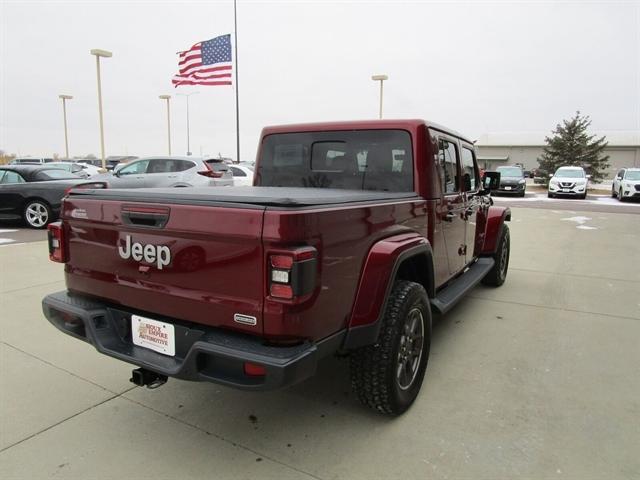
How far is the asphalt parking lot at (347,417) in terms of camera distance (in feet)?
7.86

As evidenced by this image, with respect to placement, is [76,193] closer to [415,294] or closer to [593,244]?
[415,294]

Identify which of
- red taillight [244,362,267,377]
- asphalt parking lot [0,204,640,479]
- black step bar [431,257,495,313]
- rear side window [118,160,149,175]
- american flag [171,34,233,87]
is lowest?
asphalt parking lot [0,204,640,479]

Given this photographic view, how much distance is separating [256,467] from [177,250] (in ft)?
3.83

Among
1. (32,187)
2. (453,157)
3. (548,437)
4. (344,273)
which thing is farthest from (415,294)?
(32,187)

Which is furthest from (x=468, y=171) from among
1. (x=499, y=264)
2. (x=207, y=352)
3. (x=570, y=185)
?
(x=570, y=185)

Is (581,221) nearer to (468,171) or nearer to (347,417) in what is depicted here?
(468,171)

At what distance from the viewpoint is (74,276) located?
9.17ft

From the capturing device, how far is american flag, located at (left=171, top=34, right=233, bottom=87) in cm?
1900

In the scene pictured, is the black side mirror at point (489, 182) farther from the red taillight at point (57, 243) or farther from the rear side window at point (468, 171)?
the red taillight at point (57, 243)

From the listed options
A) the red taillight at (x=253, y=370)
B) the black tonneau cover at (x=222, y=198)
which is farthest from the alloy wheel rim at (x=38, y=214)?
the red taillight at (x=253, y=370)

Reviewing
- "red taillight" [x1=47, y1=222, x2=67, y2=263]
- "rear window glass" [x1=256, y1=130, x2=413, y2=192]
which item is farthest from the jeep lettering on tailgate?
"rear window glass" [x1=256, y1=130, x2=413, y2=192]

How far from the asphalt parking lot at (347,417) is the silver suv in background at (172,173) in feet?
25.7

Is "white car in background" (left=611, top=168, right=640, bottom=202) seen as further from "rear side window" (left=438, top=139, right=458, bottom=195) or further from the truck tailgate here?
the truck tailgate

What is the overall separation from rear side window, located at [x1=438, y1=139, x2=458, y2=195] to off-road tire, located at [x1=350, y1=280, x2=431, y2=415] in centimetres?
130
